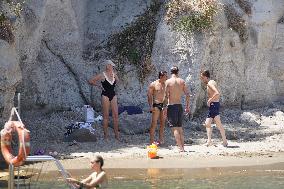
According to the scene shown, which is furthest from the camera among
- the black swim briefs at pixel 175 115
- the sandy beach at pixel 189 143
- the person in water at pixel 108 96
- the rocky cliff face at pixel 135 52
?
the rocky cliff face at pixel 135 52

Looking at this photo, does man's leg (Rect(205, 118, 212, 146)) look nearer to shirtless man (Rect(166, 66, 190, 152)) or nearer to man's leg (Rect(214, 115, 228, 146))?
man's leg (Rect(214, 115, 228, 146))

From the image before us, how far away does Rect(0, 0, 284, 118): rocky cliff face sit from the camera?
18234mm

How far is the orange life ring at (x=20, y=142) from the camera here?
9922mm

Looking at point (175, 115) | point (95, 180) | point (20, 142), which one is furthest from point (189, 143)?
point (20, 142)

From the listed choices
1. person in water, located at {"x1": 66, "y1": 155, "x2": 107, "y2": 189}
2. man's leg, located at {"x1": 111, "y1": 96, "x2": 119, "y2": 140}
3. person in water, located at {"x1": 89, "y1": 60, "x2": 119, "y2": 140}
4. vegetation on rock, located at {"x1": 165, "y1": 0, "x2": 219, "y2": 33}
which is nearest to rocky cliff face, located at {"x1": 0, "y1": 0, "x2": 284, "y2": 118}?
vegetation on rock, located at {"x1": 165, "y1": 0, "x2": 219, "y2": 33}

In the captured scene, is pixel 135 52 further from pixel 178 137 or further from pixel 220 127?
pixel 178 137

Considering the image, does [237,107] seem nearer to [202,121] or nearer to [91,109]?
[202,121]

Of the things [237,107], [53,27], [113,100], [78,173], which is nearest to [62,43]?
[53,27]

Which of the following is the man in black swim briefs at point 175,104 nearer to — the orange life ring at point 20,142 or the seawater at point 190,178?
the seawater at point 190,178

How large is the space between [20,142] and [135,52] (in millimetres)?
9374

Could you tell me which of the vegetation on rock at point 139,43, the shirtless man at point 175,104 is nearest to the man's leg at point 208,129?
the shirtless man at point 175,104

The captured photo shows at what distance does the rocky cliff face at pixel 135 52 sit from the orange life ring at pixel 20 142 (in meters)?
6.55

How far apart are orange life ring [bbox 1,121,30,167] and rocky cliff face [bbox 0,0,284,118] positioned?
655 centimetres

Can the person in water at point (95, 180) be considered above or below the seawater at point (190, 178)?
above
